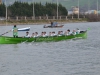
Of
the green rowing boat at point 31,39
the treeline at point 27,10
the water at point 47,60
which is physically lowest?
the water at point 47,60

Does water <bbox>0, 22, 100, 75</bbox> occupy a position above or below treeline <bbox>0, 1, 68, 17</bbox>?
below

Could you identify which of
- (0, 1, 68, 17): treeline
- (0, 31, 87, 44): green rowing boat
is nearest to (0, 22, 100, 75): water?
(0, 31, 87, 44): green rowing boat

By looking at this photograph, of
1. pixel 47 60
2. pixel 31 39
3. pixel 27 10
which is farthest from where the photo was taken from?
pixel 27 10

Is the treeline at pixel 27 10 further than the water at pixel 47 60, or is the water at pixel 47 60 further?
the treeline at pixel 27 10

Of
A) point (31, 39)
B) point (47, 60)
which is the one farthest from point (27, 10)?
point (47, 60)

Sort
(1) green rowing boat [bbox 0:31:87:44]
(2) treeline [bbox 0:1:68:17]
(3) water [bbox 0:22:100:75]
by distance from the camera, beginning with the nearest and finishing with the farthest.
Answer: (3) water [bbox 0:22:100:75] → (1) green rowing boat [bbox 0:31:87:44] → (2) treeline [bbox 0:1:68:17]

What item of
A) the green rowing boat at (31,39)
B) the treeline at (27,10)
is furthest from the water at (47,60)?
the treeline at (27,10)

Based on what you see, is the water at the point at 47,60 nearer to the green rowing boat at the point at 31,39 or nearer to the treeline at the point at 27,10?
the green rowing boat at the point at 31,39

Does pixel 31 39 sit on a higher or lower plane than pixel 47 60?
higher

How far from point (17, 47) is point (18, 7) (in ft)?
301

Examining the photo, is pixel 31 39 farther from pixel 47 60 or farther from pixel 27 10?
A: pixel 27 10

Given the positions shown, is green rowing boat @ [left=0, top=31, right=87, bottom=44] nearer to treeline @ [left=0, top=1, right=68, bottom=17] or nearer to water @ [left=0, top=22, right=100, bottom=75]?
water @ [left=0, top=22, right=100, bottom=75]

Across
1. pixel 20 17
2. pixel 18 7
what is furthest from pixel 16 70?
pixel 18 7

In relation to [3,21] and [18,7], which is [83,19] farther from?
[3,21]
